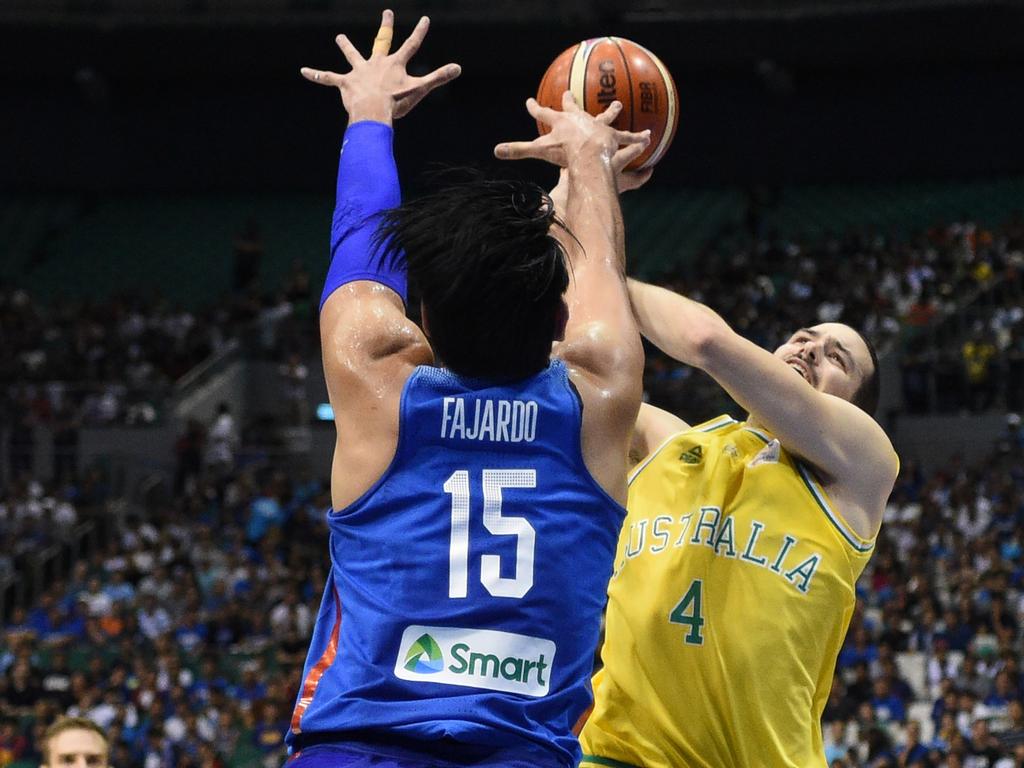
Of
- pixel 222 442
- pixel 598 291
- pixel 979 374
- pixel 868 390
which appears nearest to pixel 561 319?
pixel 598 291

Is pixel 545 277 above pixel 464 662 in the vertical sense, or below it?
above

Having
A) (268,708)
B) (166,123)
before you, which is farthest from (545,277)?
(166,123)

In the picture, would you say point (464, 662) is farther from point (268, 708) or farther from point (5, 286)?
point (5, 286)

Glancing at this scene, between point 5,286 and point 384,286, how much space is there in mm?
23698

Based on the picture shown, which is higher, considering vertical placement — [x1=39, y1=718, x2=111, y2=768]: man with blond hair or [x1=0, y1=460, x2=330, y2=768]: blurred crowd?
[x1=0, y1=460, x2=330, y2=768]: blurred crowd

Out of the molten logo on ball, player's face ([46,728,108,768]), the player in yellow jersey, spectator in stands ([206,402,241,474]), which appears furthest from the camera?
spectator in stands ([206,402,241,474])

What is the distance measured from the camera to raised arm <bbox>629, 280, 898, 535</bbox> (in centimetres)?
361

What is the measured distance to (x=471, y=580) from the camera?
97.7 inches

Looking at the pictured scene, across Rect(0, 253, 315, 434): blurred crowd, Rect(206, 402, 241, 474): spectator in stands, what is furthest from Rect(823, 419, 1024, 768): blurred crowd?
Rect(0, 253, 315, 434): blurred crowd

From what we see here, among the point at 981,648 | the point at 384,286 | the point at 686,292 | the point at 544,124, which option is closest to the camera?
the point at 384,286

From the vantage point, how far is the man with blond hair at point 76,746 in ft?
16.5

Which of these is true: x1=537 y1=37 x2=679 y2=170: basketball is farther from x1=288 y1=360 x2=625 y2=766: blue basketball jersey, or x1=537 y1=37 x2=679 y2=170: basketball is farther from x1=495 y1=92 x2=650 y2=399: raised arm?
x1=288 y1=360 x2=625 y2=766: blue basketball jersey

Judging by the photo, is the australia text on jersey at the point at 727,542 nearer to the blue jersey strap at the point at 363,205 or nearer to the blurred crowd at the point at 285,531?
the blue jersey strap at the point at 363,205

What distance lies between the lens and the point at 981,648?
13.4 meters
